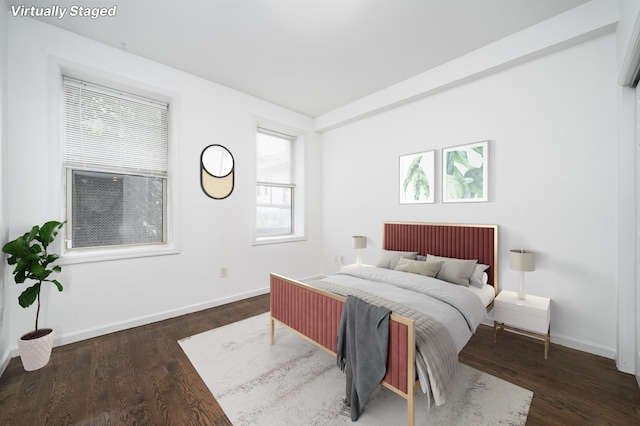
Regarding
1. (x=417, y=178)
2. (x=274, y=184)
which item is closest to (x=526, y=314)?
(x=417, y=178)

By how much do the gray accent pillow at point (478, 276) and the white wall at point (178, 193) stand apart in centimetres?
281

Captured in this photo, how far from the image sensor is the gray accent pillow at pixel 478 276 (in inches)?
111

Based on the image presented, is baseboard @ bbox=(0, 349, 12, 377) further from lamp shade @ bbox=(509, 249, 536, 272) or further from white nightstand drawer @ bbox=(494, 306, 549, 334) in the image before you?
lamp shade @ bbox=(509, 249, 536, 272)

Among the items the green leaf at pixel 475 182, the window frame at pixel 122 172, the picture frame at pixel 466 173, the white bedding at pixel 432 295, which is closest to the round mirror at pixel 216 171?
the window frame at pixel 122 172

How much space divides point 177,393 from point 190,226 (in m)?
2.02

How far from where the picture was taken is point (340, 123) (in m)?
4.62

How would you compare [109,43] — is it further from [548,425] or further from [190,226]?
[548,425]

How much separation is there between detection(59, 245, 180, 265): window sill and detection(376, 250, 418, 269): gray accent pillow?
8.79 feet

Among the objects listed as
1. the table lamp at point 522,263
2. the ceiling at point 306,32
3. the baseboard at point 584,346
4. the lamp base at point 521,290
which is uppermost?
the ceiling at point 306,32

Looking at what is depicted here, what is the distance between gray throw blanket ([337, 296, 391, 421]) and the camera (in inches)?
64.4

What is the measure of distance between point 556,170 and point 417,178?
1.45m

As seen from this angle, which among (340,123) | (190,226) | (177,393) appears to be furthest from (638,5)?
(190,226)

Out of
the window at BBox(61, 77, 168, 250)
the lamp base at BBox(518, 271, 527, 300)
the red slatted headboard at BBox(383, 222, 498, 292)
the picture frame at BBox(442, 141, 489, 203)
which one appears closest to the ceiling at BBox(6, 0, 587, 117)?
the window at BBox(61, 77, 168, 250)

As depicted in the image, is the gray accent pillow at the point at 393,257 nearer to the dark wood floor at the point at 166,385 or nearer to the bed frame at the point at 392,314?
the bed frame at the point at 392,314
